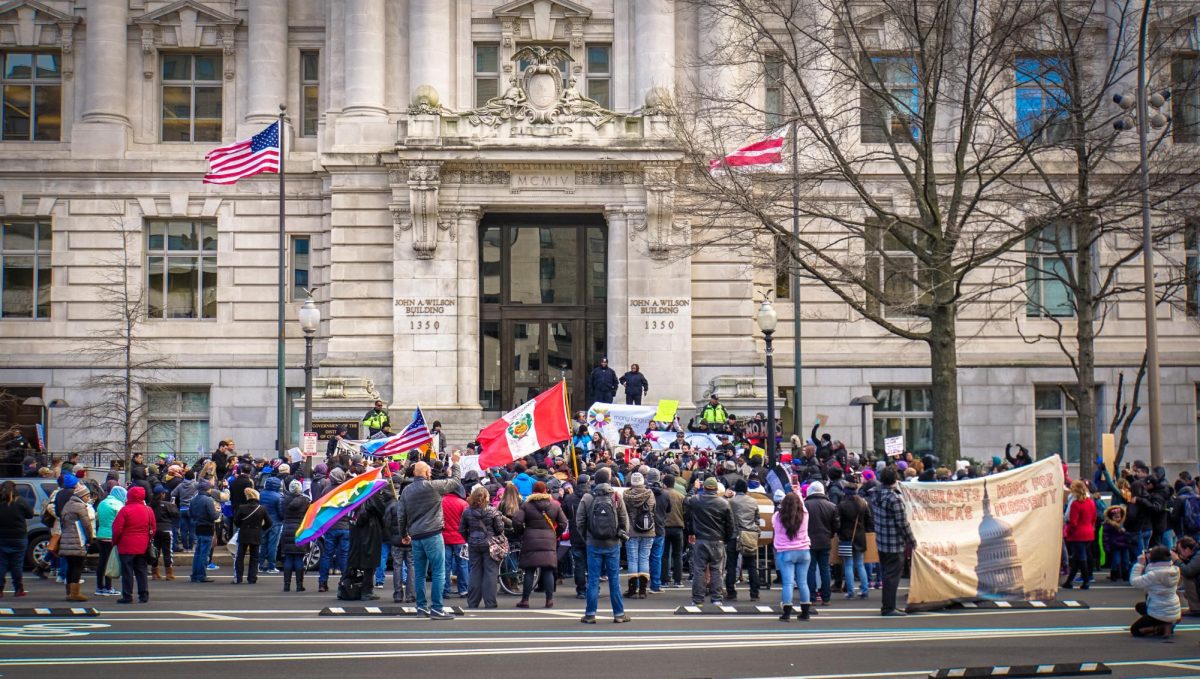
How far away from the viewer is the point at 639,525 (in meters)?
22.2

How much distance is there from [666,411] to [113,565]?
1642 cm

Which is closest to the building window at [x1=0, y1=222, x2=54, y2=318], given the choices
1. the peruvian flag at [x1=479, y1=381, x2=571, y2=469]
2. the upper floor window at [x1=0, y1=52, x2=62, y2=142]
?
the upper floor window at [x1=0, y1=52, x2=62, y2=142]

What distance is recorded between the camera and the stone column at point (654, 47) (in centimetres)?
4162

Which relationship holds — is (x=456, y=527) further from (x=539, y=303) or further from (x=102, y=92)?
(x=102, y=92)

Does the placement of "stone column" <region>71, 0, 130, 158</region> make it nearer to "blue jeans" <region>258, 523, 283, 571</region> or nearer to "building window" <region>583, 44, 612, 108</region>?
"building window" <region>583, 44, 612, 108</region>

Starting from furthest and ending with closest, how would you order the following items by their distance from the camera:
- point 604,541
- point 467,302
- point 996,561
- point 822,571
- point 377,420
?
point 467,302
point 377,420
point 822,571
point 996,561
point 604,541

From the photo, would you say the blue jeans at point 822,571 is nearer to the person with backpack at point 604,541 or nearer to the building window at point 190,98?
the person with backpack at point 604,541

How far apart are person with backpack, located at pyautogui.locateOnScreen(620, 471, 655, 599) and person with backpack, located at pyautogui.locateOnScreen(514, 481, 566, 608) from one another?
4.44 feet

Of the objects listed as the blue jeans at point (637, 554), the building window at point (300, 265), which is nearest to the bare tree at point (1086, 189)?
the blue jeans at point (637, 554)

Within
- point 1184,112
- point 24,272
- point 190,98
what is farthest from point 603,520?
point 1184,112

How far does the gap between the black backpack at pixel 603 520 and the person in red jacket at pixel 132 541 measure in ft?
24.0

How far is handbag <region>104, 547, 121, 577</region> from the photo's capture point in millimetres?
22953

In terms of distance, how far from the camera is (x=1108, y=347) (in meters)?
43.0

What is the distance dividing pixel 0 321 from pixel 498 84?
56.5ft
